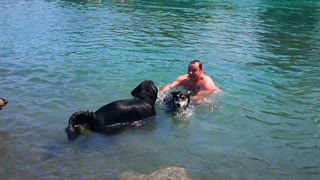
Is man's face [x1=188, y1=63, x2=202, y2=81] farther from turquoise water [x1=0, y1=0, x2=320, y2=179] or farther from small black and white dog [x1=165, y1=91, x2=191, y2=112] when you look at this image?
small black and white dog [x1=165, y1=91, x2=191, y2=112]

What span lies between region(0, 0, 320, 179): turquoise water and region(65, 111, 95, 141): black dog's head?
6.2 inches

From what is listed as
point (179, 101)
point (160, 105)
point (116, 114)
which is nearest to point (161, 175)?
point (116, 114)

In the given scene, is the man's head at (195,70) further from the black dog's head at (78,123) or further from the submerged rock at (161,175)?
the submerged rock at (161,175)

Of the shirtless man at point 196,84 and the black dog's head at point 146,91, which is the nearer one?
the black dog's head at point 146,91

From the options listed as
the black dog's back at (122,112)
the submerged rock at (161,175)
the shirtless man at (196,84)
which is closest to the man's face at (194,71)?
the shirtless man at (196,84)

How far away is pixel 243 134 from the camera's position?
761 cm

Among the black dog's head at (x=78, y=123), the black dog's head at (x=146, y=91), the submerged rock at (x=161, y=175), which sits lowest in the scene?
the submerged rock at (x=161, y=175)

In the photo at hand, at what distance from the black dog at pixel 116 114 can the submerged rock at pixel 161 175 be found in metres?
1.62

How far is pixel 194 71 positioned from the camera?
936 cm

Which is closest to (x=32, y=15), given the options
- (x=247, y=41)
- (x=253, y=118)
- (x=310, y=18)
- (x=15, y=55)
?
(x=15, y=55)

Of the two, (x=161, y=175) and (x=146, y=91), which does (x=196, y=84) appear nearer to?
(x=146, y=91)

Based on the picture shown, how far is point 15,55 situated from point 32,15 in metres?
13.0

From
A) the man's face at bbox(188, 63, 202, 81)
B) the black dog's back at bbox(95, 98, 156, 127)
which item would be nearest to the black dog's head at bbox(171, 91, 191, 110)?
the black dog's back at bbox(95, 98, 156, 127)

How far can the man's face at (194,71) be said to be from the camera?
30.6ft
